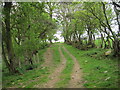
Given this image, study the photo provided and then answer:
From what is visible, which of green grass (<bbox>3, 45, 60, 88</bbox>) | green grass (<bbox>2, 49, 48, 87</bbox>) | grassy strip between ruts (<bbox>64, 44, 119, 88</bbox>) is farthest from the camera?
green grass (<bbox>2, 49, 48, 87</bbox>)

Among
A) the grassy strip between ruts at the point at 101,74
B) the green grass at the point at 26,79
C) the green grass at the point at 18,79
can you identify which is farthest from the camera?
the green grass at the point at 18,79

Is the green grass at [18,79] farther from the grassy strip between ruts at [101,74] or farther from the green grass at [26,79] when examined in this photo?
the grassy strip between ruts at [101,74]

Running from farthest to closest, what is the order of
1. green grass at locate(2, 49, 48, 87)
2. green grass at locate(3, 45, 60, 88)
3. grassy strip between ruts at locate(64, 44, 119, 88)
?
green grass at locate(2, 49, 48, 87), green grass at locate(3, 45, 60, 88), grassy strip between ruts at locate(64, 44, 119, 88)

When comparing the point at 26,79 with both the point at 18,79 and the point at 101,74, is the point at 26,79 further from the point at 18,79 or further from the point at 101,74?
the point at 101,74

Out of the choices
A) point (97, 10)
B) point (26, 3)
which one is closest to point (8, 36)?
point (26, 3)

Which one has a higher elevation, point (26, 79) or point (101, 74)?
point (101, 74)

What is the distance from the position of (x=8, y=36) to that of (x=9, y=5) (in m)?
3.37

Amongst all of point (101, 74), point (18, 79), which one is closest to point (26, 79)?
point (18, 79)

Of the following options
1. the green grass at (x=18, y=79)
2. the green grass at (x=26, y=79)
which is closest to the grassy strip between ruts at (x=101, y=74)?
the green grass at (x=26, y=79)

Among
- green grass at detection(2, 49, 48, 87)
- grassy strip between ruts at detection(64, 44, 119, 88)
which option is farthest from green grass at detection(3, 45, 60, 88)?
A: grassy strip between ruts at detection(64, 44, 119, 88)

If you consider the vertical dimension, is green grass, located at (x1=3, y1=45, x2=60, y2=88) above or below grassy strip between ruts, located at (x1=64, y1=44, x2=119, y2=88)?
below

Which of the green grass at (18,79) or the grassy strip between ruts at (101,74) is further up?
the grassy strip between ruts at (101,74)

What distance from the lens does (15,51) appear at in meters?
15.3

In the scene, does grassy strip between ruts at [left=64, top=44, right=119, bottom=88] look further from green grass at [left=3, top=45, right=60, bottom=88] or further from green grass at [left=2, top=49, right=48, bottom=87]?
green grass at [left=2, top=49, right=48, bottom=87]
